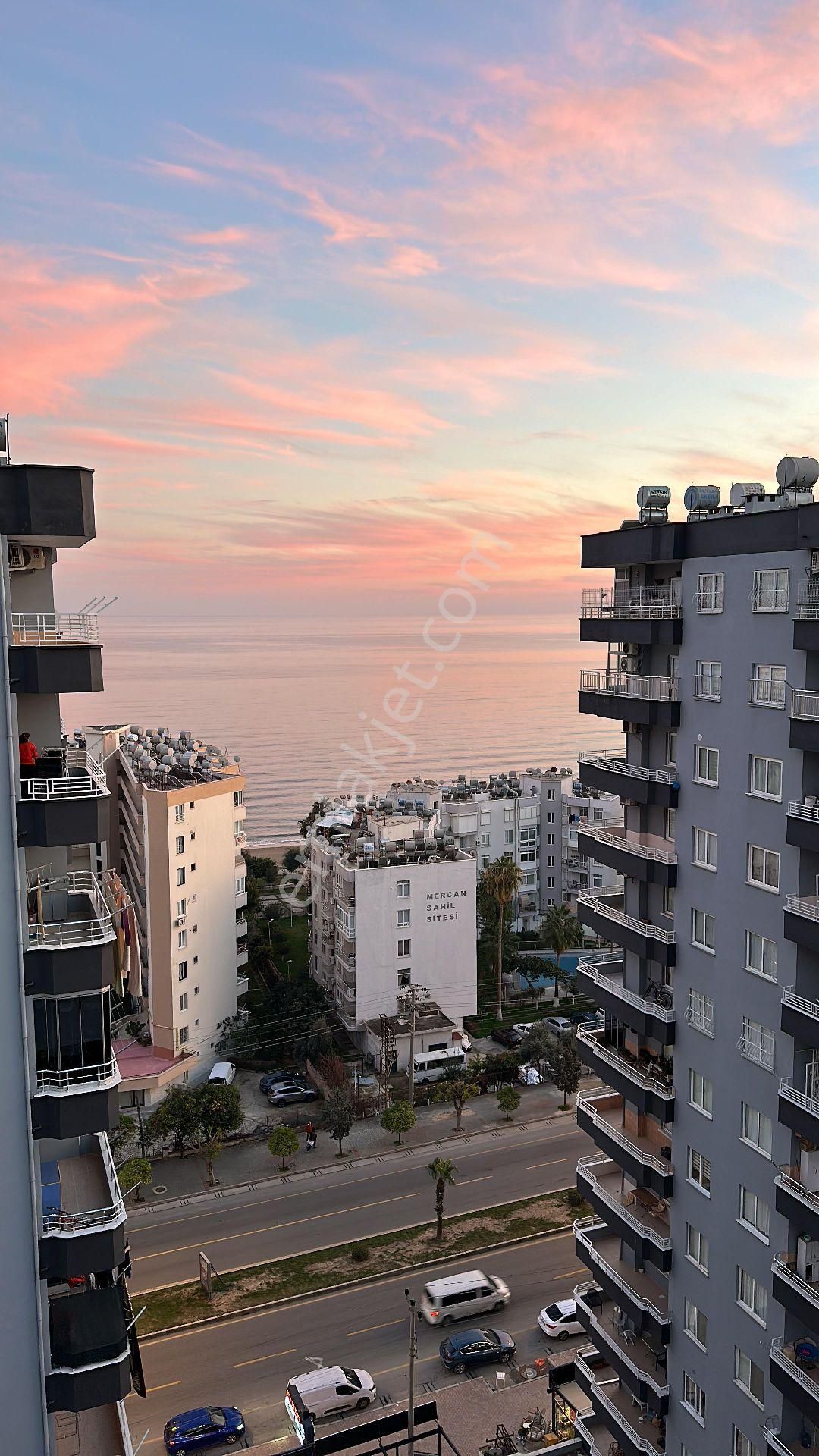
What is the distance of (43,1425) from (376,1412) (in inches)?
688

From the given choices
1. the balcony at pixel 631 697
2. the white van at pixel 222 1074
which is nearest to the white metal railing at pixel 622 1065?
the balcony at pixel 631 697

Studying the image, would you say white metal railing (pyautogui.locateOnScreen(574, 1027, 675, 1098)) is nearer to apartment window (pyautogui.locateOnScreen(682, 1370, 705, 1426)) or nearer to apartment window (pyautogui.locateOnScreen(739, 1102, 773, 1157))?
apartment window (pyautogui.locateOnScreen(739, 1102, 773, 1157))

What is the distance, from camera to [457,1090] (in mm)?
46000

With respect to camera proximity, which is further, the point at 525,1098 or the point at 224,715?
the point at 224,715

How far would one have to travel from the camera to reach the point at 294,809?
122 m

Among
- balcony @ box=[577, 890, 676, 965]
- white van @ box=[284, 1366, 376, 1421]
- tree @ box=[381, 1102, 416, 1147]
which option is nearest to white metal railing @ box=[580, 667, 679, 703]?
balcony @ box=[577, 890, 676, 965]

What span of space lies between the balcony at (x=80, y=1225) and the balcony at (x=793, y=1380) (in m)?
11.3

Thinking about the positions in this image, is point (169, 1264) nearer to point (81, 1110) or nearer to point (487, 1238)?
point (487, 1238)

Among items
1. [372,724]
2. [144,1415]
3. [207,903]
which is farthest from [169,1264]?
[372,724]

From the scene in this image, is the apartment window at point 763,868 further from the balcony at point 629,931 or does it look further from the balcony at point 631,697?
the balcony at point 631,697

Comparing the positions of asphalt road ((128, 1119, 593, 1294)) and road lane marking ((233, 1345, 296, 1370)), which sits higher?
road lane marking ((233, 1345, 296, 1370))

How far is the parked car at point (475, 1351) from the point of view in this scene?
30.9m

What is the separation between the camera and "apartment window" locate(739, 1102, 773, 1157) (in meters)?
18.4

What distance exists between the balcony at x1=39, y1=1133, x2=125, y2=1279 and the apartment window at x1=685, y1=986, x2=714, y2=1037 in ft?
37.8
